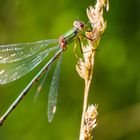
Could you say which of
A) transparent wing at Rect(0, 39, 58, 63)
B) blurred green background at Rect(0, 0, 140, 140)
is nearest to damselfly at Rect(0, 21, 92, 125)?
transparent wing at Rect(0, 39, 58, 63)

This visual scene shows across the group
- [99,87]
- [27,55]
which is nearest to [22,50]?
[27,55]

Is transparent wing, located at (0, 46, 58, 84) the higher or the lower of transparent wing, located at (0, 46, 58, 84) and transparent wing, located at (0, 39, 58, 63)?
the lower

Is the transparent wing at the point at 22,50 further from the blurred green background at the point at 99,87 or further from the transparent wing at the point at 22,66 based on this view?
the blurred green background at the point at 99,87

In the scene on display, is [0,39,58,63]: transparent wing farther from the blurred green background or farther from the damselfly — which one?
the blurred green background

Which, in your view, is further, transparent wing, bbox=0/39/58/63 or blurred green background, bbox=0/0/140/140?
blurred green background, bbox=0/0/140/140

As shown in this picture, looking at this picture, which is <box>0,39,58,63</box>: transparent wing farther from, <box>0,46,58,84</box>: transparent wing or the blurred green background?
the blurred green background

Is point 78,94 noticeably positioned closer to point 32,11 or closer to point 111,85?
point 111,85
